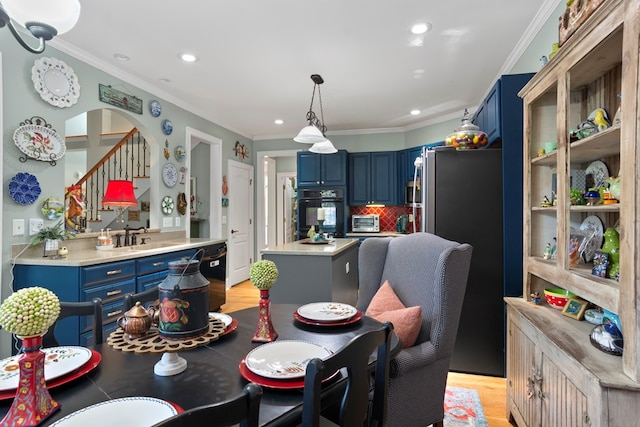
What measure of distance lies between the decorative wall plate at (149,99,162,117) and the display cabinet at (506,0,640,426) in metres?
3.67

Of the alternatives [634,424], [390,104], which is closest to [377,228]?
[390,104]

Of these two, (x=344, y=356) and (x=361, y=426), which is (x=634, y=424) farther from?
(x=344, y=356)

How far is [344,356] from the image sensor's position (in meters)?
0.87

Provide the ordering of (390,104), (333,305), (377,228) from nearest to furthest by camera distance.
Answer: (333,305) → (390,104) → (377,228)

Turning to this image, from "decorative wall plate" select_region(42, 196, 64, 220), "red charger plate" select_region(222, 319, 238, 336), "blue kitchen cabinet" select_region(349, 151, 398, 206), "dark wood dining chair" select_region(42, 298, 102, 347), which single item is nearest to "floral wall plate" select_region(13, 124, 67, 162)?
"decorative wall plate" select_region(42, 196, 64, 220)

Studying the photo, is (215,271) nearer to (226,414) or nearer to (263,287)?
(263,287)

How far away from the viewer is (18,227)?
2533 millimetres

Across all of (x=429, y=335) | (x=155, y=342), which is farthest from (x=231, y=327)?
(x=429, y=335)

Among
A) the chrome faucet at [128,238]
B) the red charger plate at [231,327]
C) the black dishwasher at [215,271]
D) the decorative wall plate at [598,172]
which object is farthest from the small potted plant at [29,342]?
the black dishwasher at [215,271]

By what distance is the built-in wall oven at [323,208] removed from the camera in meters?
5.61

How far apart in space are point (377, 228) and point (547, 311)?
3852mm

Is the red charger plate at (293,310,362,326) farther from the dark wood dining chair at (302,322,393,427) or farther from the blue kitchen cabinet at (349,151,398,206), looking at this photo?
the blue kitchen cabinet at (349,151,398,206)

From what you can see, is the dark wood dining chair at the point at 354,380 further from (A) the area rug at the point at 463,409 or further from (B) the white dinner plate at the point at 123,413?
(A) the area rug at the point at 463,409

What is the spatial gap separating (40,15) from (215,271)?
127 inches
